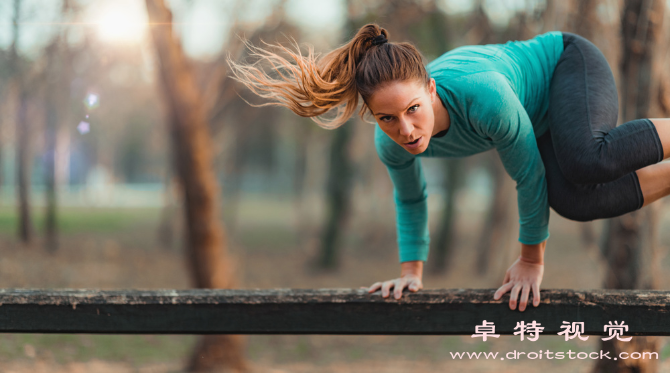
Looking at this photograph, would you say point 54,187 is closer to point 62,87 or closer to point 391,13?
point 62,87

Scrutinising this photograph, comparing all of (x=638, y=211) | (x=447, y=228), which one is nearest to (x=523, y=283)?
(x=638, y=211)

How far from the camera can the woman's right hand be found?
181 cm

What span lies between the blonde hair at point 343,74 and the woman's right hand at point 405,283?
0.61 m

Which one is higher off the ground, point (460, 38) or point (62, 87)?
point (460, 38)

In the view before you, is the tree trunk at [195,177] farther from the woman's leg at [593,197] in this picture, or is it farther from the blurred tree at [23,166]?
the blurred tree at [23,166]

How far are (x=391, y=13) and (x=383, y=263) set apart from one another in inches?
250

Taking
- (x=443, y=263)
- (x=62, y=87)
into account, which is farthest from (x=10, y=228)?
(x=443, y=263)

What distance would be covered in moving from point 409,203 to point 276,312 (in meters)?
0.80

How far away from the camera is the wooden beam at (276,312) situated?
1707mm

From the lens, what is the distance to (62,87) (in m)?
10.6

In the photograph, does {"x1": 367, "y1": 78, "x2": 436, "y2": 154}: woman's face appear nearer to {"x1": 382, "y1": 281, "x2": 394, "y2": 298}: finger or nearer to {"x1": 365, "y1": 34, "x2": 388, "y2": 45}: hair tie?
{"x1": 365, "y1": 34, "x2": 388, "y2": 45}: hair tie

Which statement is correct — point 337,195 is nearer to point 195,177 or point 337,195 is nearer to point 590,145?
point 195,177

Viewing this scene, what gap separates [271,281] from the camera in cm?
1072

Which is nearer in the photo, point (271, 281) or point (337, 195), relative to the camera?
point (271, 281)
